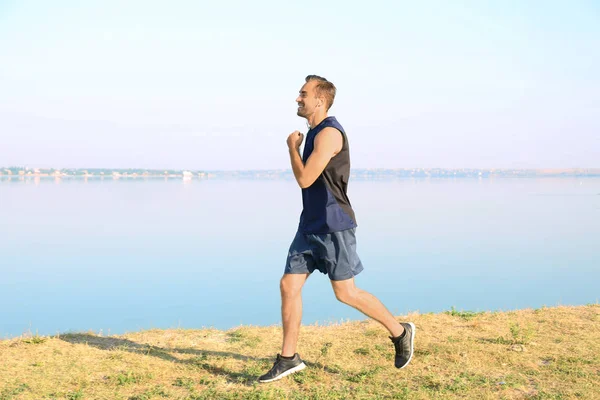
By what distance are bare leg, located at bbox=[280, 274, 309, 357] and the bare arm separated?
87cm

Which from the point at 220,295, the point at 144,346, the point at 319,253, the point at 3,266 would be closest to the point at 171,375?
the point at 144,346

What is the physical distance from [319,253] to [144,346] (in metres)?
2.79

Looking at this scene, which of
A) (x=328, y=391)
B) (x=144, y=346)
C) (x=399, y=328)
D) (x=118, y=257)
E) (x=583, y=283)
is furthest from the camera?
(x=118, y=257)

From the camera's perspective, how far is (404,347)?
218 inches

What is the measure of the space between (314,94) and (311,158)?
0.62m

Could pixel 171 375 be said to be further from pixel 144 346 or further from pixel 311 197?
pixel 311 197

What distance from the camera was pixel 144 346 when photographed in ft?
22.6

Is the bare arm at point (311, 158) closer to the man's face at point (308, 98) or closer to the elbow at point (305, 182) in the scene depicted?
the elbow at point (305, 182)

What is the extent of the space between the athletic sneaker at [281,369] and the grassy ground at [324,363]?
0.07 meters

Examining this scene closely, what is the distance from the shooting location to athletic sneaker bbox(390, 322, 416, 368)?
552cm

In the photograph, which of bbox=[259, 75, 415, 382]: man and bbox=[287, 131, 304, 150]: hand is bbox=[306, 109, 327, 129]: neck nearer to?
bbox=[259, 75, 415, 382]: man

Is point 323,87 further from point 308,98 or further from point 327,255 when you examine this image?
point 327,255

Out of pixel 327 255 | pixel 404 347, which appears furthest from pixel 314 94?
pixel 404 347

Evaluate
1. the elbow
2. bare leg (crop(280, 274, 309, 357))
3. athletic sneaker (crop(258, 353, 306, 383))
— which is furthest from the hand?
athletic sneaker (crop(258, 353, 306, 383))
